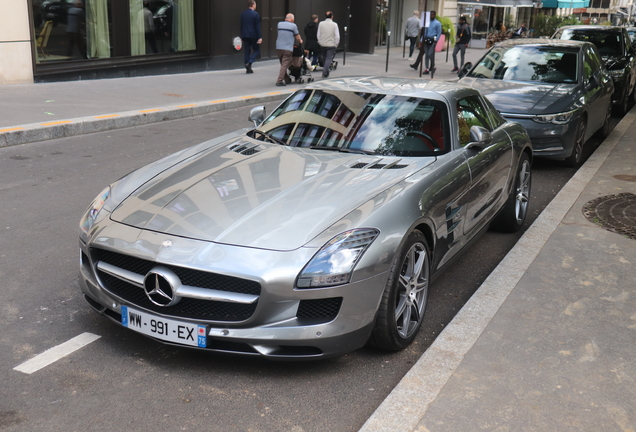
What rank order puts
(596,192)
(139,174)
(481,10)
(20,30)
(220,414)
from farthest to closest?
(481,10), (20,30), (596,192), (139,174), (220,414)

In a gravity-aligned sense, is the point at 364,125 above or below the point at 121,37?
below

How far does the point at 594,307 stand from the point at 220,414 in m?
2.67

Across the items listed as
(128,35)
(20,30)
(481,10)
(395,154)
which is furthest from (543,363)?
(481,10)

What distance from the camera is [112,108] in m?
12.1

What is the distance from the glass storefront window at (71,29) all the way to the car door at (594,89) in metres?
10.9

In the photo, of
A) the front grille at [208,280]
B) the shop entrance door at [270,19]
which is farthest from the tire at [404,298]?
the shop entrance door at [270,19]

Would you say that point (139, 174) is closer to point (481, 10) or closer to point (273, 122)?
point (273, 122)

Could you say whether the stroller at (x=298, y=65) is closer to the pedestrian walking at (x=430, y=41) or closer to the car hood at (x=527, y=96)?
the pedestrian walking at (x=430, y=41)

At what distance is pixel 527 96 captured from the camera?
29.5ft

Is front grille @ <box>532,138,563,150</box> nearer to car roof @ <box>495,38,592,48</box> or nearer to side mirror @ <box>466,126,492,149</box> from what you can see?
car roof @ <box>495,38,592,48</box>

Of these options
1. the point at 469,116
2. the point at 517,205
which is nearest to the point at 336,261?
the point at 469,116

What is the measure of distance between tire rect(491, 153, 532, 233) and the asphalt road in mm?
805

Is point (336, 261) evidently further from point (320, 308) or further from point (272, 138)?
point (272, 138)

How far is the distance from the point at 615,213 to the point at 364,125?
331 cm
